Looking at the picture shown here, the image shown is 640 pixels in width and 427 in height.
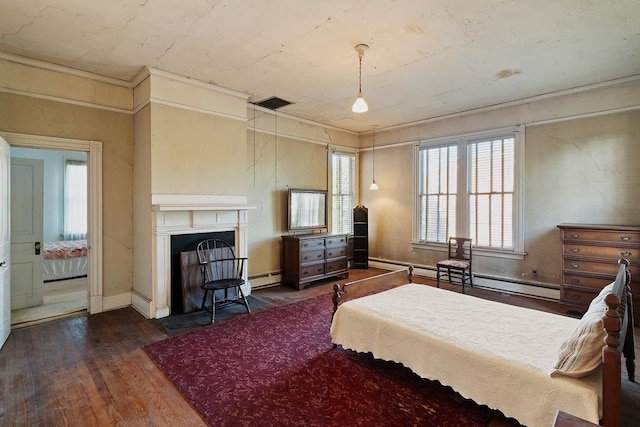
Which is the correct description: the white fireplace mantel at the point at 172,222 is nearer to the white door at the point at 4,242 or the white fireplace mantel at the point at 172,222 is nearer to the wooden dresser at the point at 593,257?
the white door at the point at 4,242

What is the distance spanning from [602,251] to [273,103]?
4875mm

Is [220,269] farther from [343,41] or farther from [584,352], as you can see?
[584,352]

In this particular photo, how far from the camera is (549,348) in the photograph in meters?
2.09

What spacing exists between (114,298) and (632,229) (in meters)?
6.37

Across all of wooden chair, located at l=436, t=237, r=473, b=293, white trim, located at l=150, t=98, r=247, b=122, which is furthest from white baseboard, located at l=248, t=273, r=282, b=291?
wooden chair, located at l=436, t=237, r=473, b=293

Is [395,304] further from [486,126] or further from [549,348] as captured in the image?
[486,126]

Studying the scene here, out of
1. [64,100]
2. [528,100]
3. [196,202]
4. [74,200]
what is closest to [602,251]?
[528,100]

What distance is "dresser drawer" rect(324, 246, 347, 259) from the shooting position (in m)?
5.71

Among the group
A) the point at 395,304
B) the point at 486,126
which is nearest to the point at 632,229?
the point at 486,126

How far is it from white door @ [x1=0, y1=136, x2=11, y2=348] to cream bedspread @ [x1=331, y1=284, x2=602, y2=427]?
3204mm

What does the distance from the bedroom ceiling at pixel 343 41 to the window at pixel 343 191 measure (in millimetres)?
2272

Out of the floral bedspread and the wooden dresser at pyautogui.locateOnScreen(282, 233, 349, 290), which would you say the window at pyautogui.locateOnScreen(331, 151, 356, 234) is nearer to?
the wooden dresser at pyautogui.locateOnScreen(282, 233, 349, 290)

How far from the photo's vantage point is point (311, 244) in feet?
17.9

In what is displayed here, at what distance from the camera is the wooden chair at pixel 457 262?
5.14 m
